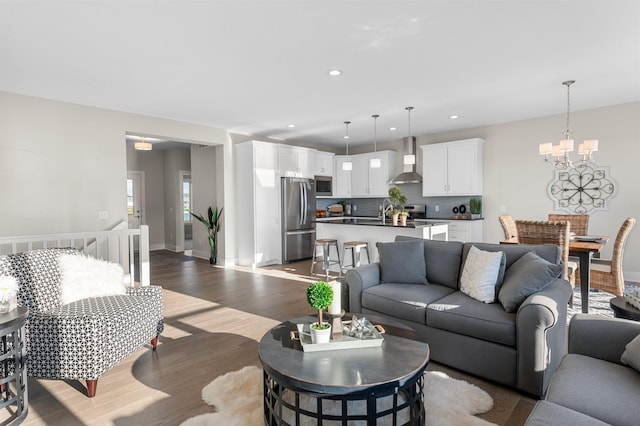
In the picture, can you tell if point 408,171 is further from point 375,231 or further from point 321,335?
point 321,335

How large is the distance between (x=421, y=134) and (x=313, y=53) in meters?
4.79

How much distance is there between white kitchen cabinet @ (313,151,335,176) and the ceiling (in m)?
2.64

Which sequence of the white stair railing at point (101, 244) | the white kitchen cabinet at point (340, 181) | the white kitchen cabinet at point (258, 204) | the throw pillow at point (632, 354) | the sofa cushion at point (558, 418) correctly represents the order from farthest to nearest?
the white kitchen cabinet at point (340, 181) → the white kitchen cabinet at point (258, 204) → the white stair railing at point (101, 244) → the throw pillow at point (632, 354) → the sofa cushion at point (558, 418)

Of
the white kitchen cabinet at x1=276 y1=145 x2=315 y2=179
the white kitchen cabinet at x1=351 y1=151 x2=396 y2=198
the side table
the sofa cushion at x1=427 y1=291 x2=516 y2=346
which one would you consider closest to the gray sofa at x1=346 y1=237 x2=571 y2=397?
the sofa cushion at x1=427 y1=291 x2=516 y2=346

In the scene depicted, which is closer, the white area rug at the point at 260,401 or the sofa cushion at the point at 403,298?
the white area rug at the point at 260,401

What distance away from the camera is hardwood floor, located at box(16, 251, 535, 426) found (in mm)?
2117

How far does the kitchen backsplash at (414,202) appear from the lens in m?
7.30

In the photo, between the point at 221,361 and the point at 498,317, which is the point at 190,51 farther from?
the point at 498,317

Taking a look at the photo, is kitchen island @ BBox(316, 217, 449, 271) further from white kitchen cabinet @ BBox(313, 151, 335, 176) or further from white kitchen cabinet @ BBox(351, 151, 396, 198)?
white kitchen cabinet @ BBox(351, 151, 396, 198)

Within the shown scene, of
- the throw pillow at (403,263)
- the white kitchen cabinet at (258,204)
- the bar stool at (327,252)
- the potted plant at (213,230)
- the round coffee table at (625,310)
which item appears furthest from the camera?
the potted plant at (213,230)

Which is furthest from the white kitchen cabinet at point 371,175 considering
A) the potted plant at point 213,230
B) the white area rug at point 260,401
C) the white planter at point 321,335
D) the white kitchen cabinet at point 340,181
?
the white planter at point 321,335

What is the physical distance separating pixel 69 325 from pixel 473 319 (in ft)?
9.23

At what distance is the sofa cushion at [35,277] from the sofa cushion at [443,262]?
3.21m

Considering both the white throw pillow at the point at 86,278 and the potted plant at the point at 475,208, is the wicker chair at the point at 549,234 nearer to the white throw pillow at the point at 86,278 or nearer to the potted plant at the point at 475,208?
the potted plant at the point at 475,208
